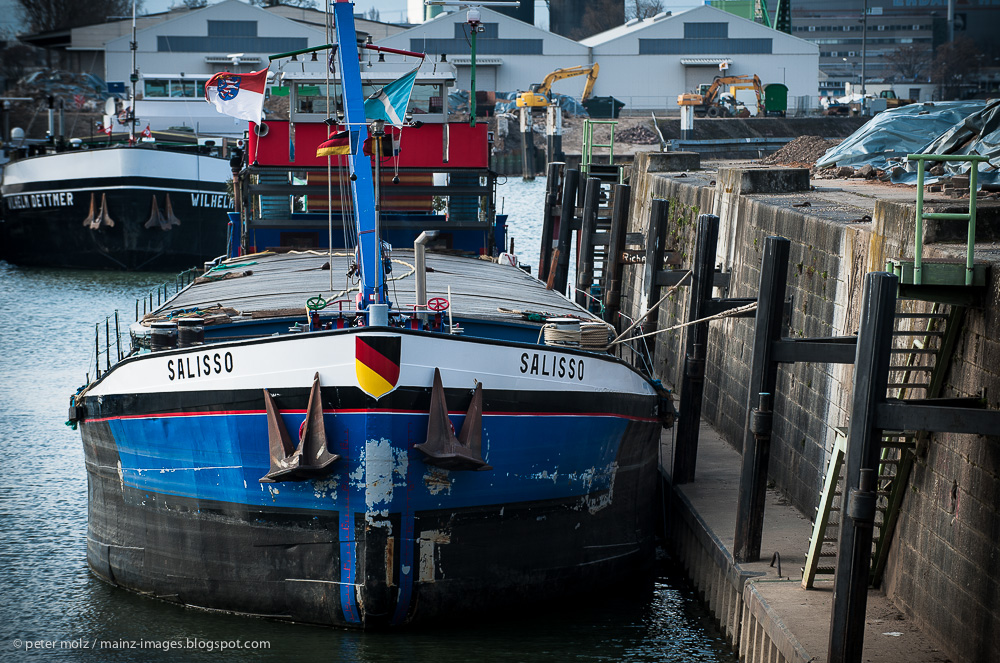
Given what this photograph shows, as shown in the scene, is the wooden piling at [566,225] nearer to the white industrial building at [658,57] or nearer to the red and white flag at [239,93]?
the red and white flag at [239,93]

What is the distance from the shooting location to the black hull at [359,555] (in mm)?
10023

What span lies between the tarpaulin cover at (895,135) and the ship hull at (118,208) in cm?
2142

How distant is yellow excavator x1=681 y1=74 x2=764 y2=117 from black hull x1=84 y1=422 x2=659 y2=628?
214 ft

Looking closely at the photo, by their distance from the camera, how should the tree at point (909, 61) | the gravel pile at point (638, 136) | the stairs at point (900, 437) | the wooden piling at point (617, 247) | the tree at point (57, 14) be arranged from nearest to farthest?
the stairs at point (900, 437), the wooden piling at point (617, 247), the gravel pile at point (638, 136), the tree at point (57, 14), the tree at point (909, 61)

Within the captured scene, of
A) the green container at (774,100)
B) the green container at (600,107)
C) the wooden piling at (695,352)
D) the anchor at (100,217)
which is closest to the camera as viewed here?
the wooden piling at (695,352)

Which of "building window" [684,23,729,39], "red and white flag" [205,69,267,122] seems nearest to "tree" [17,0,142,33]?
"building window" [684,23,729,39]

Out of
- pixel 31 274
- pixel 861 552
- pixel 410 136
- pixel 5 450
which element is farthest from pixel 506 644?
pixel 31 274

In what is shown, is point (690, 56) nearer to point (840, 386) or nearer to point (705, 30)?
point (705, 30)

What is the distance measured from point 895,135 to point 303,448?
16514 millimetres

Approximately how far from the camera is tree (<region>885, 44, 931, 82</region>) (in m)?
137

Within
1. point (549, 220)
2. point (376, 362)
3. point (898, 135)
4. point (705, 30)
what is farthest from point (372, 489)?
point (705, 30)

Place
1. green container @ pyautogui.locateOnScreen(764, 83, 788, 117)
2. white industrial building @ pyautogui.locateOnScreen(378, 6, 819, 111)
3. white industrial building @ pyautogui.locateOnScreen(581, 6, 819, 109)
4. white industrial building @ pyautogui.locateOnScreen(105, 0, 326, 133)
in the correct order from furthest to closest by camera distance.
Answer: white industrial building @ pyautogui.locateOnScreen(581, 6, 819, 109)
white industrial building @ pyautogui.locateOnScreen(378, 6, 819, 111)
white industrial building @ pyautogui.locateOnScreen(105, 0, 326, 133)
green container @ pyautogui.locateOnScreen(764, 83, 788, 117)

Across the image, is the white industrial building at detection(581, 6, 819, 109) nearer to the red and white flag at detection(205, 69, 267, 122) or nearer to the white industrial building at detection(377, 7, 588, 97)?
the white industrial building at detection(377, 7, 588, 97)

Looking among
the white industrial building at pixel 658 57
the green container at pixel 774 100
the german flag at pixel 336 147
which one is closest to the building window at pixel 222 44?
the white industrial building at pixel 658 57
